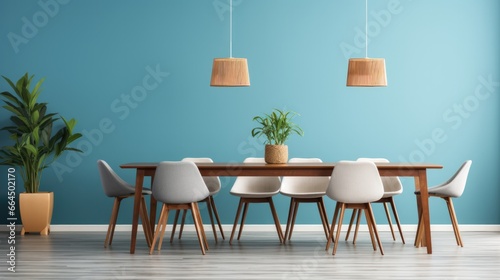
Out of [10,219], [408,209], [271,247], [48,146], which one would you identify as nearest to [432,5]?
[408,209]

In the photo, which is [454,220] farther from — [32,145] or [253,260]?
[32,145]

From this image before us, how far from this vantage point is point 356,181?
19.6ft

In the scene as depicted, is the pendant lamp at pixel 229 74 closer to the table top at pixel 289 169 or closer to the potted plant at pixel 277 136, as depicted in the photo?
the potted plant at pixel 277 136

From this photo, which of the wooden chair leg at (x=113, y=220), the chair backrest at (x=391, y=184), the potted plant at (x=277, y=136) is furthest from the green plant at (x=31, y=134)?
the chair backrest at (x=391, y=184)

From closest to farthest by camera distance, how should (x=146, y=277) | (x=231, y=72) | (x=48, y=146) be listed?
(x=146, y=277)
(x=231, y=72)
(x=48, y=146)

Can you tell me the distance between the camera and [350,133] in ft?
25.6

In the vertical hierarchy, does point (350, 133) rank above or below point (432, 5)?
below

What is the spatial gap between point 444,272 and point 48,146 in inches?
164

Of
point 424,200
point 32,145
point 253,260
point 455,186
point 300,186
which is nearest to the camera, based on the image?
point 253,260

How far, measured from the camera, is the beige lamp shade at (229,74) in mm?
6410

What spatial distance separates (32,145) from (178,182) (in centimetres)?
208

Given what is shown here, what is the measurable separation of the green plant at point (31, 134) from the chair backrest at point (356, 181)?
2.88m

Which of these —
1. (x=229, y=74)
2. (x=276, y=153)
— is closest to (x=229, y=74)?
(x=229, y=74)

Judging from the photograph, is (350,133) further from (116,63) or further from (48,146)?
(48,146)
